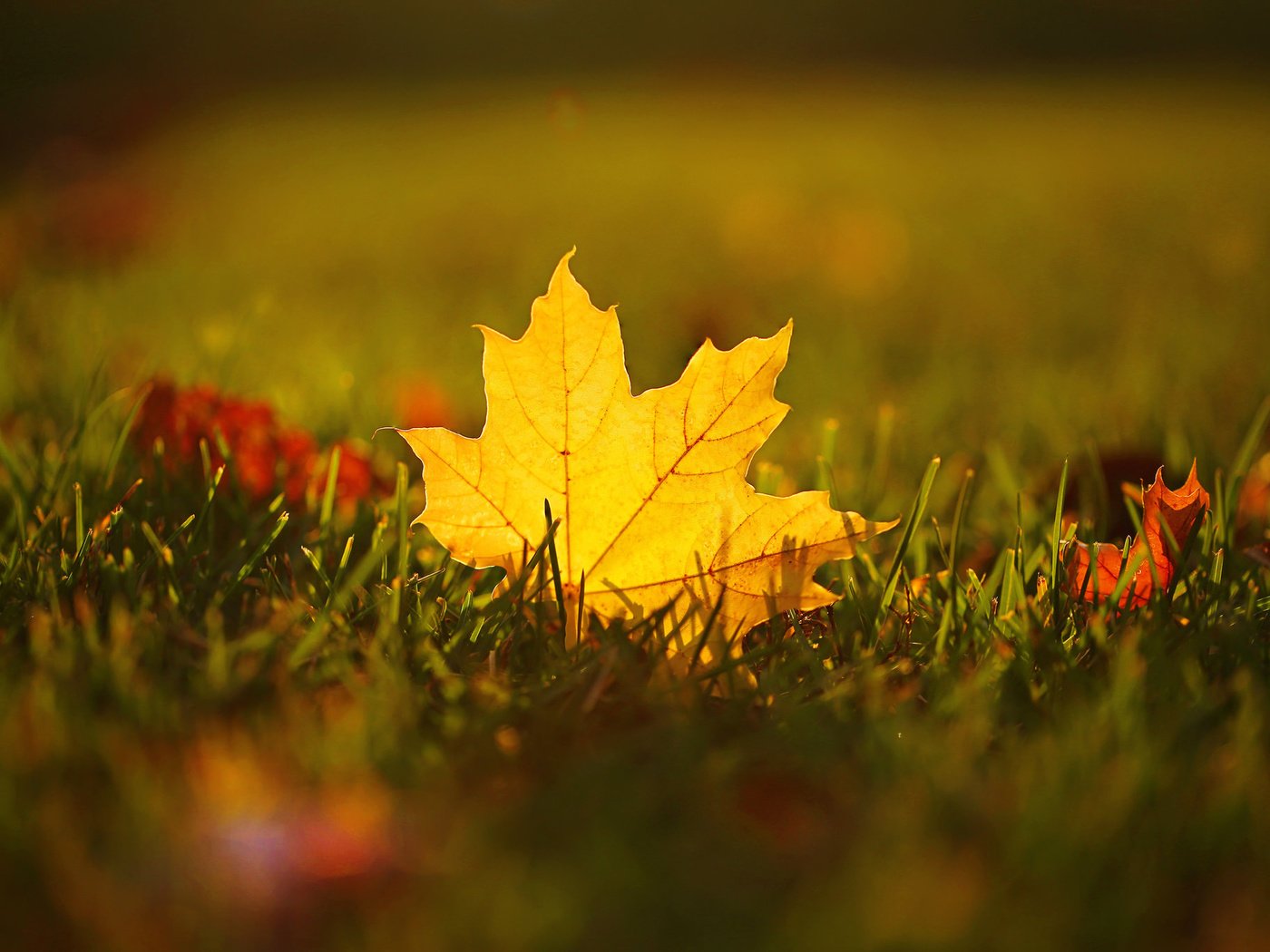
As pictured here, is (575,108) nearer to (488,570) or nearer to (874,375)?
(874,375)

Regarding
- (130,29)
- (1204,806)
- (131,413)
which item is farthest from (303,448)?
(130,29)

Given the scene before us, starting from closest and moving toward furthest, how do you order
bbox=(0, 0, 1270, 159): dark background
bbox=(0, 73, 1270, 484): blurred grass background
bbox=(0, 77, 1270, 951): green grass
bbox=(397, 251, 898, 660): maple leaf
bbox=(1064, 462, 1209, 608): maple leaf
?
bbox=(0, 77, 1270, 951): green grass < bbox=(397, 251, 898, 660): maple leaf < bbox=(1064, 462, 1209, 608): maple leaf < bbox=(0, 73, 1270, 484): blurred grass background < bbox=(0, 0, 1270, 159): dark background

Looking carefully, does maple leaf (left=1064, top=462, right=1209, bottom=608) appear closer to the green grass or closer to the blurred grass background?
the green grass

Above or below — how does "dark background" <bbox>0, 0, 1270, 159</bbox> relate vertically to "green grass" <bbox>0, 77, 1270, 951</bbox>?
above

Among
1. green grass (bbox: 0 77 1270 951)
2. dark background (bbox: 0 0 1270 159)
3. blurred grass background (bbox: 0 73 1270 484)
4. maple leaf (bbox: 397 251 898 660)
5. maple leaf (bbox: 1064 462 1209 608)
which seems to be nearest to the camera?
green grass (bbox: 0 77 1270 951)

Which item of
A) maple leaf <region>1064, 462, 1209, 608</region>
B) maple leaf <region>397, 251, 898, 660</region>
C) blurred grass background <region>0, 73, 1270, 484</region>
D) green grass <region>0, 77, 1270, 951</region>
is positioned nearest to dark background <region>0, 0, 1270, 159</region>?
blurred grass background <region>0, 73, 1270, 484</region>

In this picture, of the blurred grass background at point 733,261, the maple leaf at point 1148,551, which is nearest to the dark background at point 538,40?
the blurred grass background at point 733,261

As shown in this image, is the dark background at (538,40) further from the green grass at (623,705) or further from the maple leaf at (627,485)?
the maple leaf at (627,485)
